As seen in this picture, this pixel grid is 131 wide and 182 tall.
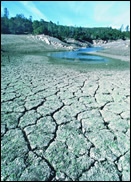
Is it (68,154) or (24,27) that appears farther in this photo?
(24,27)

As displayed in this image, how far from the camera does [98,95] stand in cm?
274

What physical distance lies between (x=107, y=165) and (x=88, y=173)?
244 mm

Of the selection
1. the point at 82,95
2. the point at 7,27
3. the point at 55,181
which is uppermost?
the point at 7,27

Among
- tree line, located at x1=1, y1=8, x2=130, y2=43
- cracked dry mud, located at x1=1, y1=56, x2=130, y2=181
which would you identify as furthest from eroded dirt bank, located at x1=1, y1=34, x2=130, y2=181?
tree line, located at x1=1, y1=8, x2=130, y2=43

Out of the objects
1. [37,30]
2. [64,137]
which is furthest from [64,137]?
[37,30]

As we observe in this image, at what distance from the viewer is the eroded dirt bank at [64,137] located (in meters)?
1.09

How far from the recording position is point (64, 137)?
1482 millimetres

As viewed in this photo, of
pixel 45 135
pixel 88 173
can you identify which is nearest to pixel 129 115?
pixel 88 173

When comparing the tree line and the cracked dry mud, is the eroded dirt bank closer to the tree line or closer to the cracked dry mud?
the cracked dry mud

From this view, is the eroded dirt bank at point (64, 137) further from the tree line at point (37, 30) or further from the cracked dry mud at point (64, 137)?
the tree line at point (37, 30)

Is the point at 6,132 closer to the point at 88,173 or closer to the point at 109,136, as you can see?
the point at 88,173

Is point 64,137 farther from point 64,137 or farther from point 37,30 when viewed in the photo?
point 37,30

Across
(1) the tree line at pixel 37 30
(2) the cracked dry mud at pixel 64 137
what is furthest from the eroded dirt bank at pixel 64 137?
(1) the tree line at pixel 37 30

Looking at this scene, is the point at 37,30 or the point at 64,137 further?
the point at 37,30
